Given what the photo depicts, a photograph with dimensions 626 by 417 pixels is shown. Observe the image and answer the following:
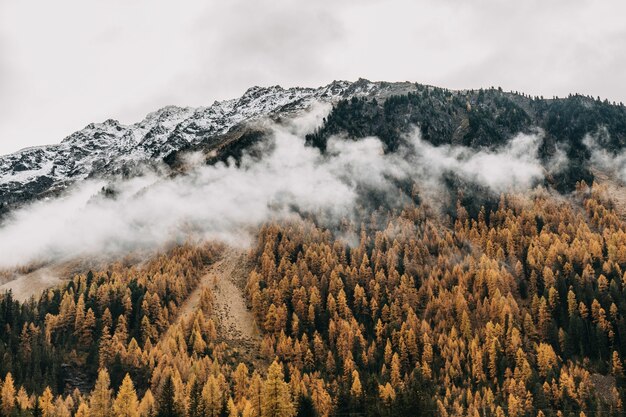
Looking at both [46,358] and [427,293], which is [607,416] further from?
[46,358]

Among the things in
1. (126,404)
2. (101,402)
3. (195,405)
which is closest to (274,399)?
(195,405)

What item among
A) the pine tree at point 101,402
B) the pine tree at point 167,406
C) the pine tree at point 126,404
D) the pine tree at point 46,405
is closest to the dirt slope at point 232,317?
the pine tree at point 101,402

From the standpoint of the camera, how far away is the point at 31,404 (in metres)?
109

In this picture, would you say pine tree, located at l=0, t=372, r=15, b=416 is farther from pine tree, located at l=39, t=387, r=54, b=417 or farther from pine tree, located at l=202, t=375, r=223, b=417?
pine tree, located at l=202, t=375, r=223, b=417

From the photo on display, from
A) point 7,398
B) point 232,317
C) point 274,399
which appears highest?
point 232,317

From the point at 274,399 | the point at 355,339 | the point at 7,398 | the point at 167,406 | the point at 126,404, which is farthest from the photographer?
the point at 355,339

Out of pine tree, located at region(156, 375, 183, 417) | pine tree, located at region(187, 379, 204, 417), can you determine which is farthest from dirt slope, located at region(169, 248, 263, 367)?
pine tree, located at region(156, 375, 183, 417)

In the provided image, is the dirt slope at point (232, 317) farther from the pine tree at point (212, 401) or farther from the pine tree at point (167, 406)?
the pine tree at point (167, 406)

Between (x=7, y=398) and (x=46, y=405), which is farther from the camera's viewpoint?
(x=7, y=398)

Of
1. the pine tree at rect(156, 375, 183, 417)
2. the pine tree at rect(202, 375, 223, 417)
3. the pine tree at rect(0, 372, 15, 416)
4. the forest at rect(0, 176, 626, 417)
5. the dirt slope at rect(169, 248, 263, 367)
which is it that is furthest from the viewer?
the dirt slope at rect(169, 248, 263, 367)

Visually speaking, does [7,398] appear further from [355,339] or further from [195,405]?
[355,339]

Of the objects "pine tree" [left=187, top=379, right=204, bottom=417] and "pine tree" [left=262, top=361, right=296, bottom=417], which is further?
"pine tree" [left=187, top=379, right=204, bottom=417]

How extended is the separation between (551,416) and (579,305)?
47390 millimetres

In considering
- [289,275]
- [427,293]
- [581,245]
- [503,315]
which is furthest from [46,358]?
[581,245]
